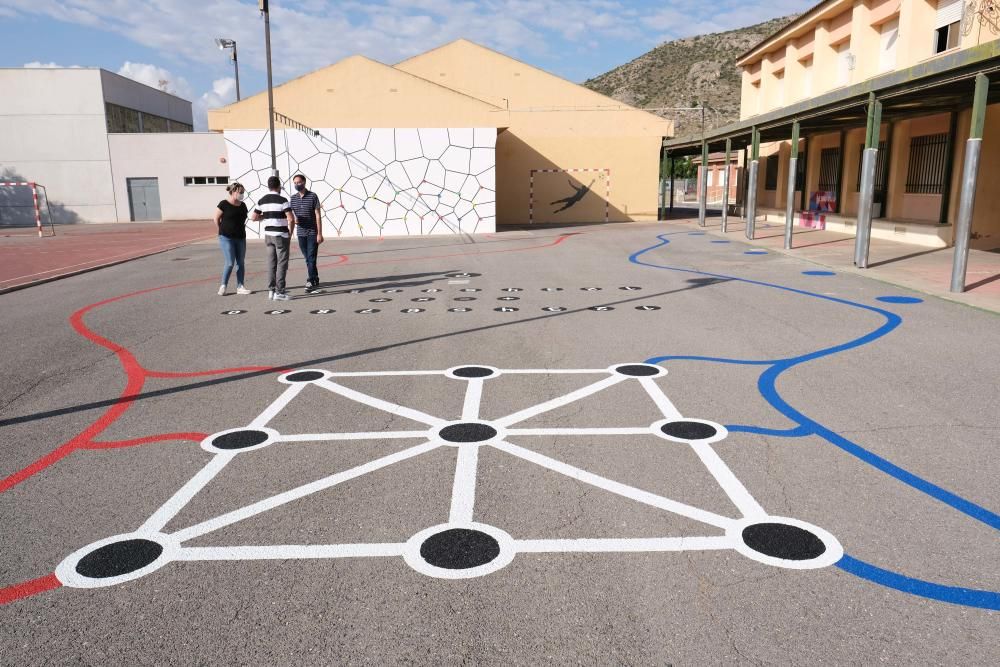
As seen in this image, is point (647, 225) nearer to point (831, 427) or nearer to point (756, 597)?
point (831, 427)

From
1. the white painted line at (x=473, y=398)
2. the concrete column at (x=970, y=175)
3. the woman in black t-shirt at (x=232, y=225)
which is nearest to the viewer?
the white painted line at (x=473, y=398)

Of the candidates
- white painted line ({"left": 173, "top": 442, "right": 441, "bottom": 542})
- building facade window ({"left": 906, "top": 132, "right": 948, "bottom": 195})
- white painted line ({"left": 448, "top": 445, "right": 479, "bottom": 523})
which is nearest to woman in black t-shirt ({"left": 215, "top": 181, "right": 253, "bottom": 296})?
white painted line ({"left": 173, "top": 442, "right": 441, "bottom": 542})

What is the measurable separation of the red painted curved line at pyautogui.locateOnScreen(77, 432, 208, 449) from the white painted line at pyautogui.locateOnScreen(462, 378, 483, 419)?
185 centimetres

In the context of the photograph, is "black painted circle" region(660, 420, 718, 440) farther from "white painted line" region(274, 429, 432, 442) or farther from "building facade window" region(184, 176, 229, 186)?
"building facade window" region(184, 176, 229, 186)

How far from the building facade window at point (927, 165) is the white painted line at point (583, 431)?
681 inches

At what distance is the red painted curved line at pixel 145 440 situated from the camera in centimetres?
477

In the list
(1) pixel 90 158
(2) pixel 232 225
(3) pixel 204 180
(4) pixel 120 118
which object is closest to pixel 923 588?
(2) pixel 232 225

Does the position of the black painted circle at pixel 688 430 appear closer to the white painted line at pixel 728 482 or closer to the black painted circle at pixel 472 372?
the white painted line at pixel 728 482

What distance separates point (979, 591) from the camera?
9.64 ft

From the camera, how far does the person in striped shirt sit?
10.6 metres

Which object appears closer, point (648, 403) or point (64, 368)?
point (648, 403)

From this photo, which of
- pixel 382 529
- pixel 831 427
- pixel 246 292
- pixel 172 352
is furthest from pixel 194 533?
pixel 246 292

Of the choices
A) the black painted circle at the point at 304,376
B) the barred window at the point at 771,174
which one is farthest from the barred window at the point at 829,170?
the black painted circle at the point at 304,376

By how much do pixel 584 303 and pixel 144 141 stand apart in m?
38.4
